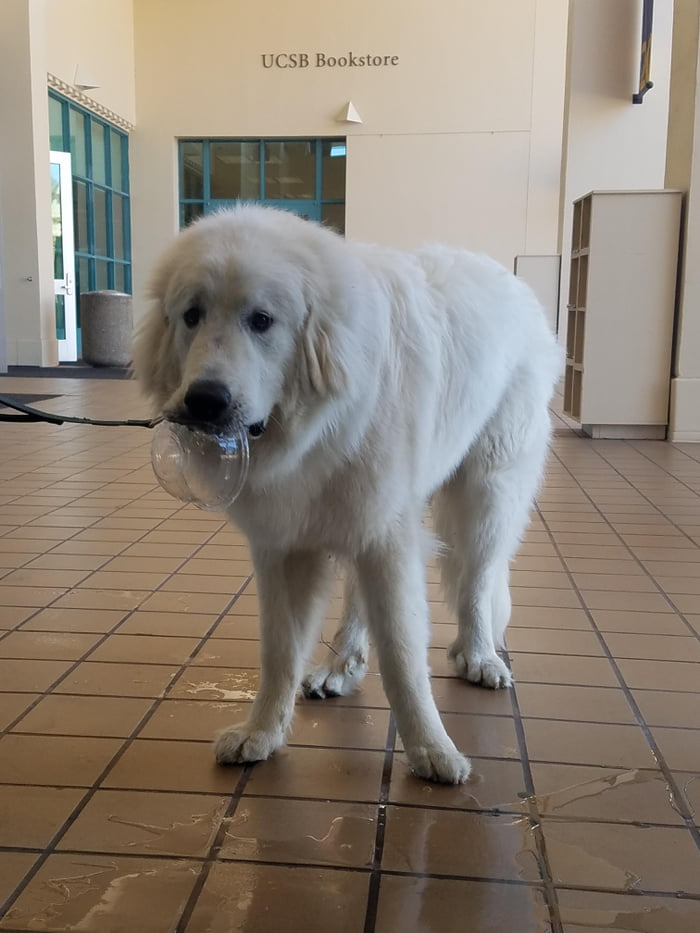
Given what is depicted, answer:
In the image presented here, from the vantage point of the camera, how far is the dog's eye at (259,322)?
175 cm

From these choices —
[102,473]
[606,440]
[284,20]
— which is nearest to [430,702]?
[102,473]

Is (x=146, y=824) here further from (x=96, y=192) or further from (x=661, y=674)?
(x=96, y=192)

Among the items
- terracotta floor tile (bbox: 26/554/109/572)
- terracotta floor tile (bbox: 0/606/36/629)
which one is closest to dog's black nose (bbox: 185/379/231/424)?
terracotta floor tile (bbox: 0/606/36/629)

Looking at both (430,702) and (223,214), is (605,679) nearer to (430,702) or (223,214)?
(430,702)

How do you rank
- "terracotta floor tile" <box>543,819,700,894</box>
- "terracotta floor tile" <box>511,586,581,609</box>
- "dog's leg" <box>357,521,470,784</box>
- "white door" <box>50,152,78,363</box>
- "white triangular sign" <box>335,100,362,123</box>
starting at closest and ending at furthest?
1. "terracotta floor tile" <box>543,819,700,894</box>
2. "dog's leg" <box>357,521,470,784</box>
3. "terracotta floor tile" <box>511,586,581,609</box>
4. "white door" <box>50,152,78,363</box>
5. "white triangular sign" <box>335,100,362,123</box>

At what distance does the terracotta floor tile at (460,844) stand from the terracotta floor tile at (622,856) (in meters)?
0.06

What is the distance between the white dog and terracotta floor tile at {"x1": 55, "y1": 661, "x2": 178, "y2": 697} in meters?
0.44

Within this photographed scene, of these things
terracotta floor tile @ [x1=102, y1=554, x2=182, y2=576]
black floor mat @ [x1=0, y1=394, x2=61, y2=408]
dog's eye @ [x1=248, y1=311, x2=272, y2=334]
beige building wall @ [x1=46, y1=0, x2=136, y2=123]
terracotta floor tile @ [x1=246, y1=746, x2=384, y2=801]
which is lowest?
terracotta floor tile @ [x1=246, y1=746, x2=384, y2=801]

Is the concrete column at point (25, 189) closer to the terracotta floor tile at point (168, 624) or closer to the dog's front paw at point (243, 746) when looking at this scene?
the terracotta floor tile at point (168, 624)

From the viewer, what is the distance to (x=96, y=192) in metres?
15.9

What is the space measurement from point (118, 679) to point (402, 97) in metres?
15.7

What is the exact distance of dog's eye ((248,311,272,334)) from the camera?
1.75 metres

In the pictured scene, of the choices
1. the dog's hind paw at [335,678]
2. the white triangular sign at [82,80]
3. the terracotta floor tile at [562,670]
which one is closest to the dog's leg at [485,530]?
the terracotta floor tile at [562,670]

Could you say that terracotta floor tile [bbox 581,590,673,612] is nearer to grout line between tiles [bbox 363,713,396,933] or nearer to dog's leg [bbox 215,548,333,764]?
grout line between tiles [bbox 363,713,396,933]
